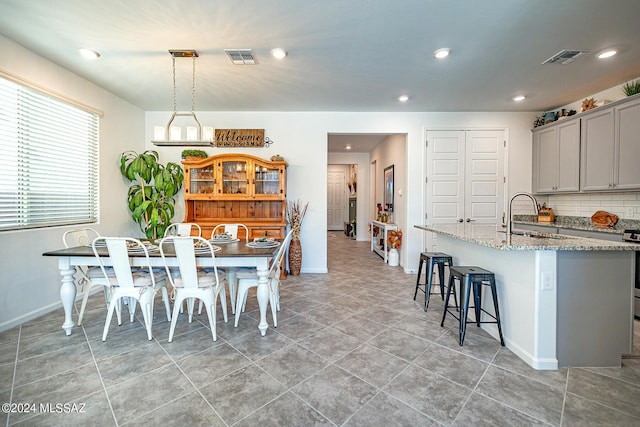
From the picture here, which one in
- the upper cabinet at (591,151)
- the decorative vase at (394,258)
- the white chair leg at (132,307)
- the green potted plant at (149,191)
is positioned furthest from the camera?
the decorative vase at (394,258)

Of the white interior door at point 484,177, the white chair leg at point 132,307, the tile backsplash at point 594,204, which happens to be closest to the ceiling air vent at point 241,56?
the white chair leg at point 132,307

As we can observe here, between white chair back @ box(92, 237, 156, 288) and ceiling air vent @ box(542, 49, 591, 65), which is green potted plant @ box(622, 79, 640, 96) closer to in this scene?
ceiling air vent @ box(542, 49, 591, 65)

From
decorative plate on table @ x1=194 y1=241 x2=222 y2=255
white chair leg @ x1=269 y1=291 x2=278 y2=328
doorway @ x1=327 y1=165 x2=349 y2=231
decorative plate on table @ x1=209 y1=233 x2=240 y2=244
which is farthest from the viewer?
doorway @ x1=327 y1=165 x2=349 y2=231

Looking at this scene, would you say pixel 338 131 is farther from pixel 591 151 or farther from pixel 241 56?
pixel 591 151

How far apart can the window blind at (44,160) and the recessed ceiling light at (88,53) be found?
682 millimetres

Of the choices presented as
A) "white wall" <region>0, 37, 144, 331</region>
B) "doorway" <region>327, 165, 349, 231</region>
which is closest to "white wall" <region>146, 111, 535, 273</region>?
"white wall" <region>0, 37, 144, 331</region>

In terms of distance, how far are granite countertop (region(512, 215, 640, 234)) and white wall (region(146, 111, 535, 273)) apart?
0.51 meters

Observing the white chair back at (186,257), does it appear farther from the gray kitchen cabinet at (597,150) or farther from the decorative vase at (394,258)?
the gray kitchen cabinet at (597,150)

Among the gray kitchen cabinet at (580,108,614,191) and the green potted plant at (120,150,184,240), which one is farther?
the green potted plant at (120,150,184,240)

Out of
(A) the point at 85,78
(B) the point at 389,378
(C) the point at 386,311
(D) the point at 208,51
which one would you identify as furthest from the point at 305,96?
(B) the point at 389,378

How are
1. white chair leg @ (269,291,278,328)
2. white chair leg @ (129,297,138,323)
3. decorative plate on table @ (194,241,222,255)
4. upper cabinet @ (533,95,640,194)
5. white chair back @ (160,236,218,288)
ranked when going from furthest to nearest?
upper cabinet @ (533,95,640,194), white chair leg @ (129,297,138,323), white chair leg @ (269,291,278,328), decorative plate on table @ (194,241,222,255), white chair back @ (160,236,218,288)

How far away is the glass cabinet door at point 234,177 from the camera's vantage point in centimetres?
462

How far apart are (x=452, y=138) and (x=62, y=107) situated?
544 cm

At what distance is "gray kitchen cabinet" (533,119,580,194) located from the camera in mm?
3969
